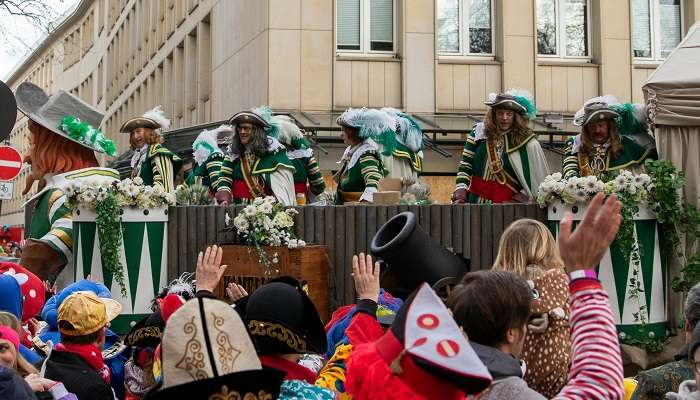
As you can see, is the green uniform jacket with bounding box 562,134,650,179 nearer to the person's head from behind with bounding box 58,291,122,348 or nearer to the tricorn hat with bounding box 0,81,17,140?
the tricorn hat with bounding box 0,81,17,140

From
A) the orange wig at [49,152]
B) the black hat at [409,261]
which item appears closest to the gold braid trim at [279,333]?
the black hat at [409,261]

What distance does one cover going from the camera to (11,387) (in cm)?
324

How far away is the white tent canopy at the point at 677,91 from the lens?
8.12m

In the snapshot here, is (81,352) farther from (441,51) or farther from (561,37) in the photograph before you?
(561,37)

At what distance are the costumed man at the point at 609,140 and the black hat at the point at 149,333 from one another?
5006 millimetres

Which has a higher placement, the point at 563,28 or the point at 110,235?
the point at 563,28

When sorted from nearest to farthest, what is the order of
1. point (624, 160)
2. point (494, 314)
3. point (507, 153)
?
1. point (494, 314)
2. point (624, 160)
3. point (507, 153)

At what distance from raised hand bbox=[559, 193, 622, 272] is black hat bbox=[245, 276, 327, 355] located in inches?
51.3

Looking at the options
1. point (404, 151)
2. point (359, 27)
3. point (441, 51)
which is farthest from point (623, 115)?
point (441, 51)

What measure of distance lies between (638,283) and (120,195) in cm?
424

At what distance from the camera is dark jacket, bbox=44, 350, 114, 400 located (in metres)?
4.33

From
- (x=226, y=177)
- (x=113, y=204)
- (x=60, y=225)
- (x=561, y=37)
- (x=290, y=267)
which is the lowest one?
(x=290, y=267)

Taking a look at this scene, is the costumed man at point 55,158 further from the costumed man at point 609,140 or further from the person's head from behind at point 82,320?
the costumed man at point 609,140

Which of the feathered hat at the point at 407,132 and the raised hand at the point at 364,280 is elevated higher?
the feathered hat at the point at 407,132
